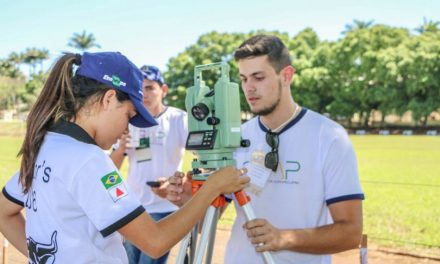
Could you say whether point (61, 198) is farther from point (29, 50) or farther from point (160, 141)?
point (29, 50)

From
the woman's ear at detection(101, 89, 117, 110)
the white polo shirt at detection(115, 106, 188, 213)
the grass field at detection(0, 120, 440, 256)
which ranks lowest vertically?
the grass field at detection(0, 120, 440, 256)

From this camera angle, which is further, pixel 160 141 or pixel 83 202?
pixel 160 141

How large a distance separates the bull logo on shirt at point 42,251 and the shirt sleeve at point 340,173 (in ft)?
3.98

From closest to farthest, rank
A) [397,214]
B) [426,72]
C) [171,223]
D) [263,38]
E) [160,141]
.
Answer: [171,223], [263,38], [160,141], [397,214], [426,72]

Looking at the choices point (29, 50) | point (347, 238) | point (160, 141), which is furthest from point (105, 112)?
point (29, 50)

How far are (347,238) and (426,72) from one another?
4474 centimetres

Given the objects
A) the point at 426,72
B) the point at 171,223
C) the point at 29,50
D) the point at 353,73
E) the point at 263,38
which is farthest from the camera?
the point at 29,50

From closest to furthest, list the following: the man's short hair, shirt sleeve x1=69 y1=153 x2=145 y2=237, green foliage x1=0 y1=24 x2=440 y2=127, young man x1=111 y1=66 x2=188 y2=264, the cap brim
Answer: shirt sleeve x1=69 y1=153 x2=145 y2=237
the cap brim
the man's short hair
young man x1=111 y1=66 x2=188 y2=264
green foliage x1=0 y1=24 x2=440 y2=127

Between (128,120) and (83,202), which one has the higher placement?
(128,120)

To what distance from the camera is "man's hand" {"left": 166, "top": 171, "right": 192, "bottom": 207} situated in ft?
8.24

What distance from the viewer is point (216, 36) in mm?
61156

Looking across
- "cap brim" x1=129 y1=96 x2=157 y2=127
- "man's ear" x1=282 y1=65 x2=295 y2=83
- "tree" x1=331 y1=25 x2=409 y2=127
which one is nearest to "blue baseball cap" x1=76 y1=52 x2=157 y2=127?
"cap brim" x1=129 y1=96 x2=157 y2=127

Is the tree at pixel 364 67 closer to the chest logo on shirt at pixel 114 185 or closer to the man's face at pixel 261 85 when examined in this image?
the man's face at pixel 261 85

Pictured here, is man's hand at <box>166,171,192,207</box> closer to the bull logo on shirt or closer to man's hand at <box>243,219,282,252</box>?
man's hand at <box>243,219,282,252</box>
